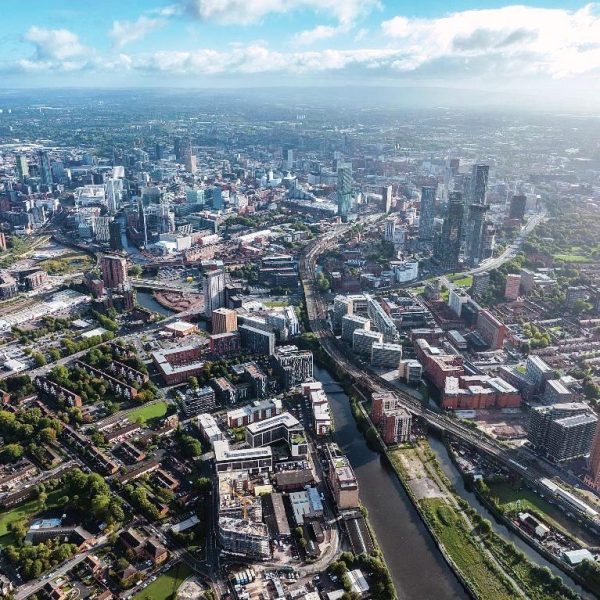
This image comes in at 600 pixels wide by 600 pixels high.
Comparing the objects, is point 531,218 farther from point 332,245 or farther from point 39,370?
point 39,370

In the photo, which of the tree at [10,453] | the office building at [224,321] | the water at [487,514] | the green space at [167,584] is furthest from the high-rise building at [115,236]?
the green space at [167,584]

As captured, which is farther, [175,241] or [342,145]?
[342,145]

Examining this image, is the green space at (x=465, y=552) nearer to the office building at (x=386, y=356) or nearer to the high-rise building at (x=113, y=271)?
the office building at (x=386, y=356)

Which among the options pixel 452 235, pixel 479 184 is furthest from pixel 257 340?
pixel 479 184

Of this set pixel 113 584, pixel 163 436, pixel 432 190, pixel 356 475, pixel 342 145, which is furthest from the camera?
pixel 342 145

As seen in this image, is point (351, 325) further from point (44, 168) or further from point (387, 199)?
point (44, 168)

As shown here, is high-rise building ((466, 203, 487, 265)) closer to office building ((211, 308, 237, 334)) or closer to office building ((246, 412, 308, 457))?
office building ((211, 308, 237, 334))

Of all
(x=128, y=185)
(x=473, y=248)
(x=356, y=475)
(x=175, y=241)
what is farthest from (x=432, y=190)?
(x=128, y=185)
